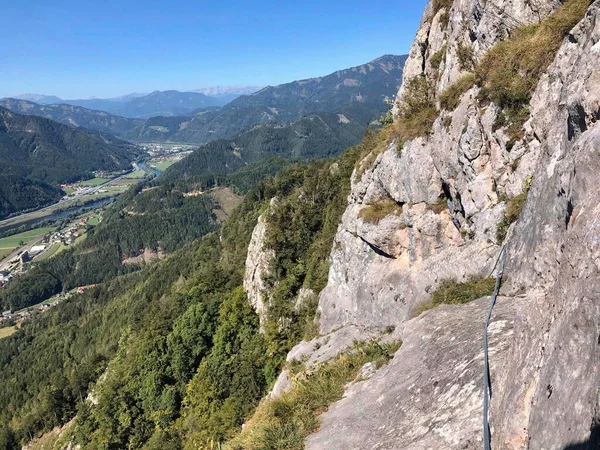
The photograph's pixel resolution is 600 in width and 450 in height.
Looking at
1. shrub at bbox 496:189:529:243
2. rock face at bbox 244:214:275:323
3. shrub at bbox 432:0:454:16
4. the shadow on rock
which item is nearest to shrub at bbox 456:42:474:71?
shrub at bbox 432:0:454:16

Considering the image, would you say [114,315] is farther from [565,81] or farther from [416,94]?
[565,81]

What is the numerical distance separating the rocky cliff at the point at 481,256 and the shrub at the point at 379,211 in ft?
0.34

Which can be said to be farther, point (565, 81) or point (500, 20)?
point (500, 20)

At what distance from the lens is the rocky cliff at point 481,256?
659cm

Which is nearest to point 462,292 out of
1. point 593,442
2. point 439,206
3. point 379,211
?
point 439,206

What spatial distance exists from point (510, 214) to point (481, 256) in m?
2.00

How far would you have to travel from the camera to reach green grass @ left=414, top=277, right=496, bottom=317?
13078 mm

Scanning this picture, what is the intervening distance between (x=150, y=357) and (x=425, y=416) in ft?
161

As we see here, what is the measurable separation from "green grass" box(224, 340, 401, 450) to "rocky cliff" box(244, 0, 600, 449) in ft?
1.82

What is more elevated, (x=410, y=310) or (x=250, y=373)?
(x=410, y=310)

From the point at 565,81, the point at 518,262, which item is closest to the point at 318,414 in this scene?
the point at 518,262

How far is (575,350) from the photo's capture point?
593 centimetres

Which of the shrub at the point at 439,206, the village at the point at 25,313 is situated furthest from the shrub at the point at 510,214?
the village at the point at 25,313

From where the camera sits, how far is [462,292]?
1387 cm
